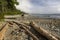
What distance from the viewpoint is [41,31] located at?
23.4 m

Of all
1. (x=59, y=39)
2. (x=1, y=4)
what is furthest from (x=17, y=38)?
(x=1, y=4)

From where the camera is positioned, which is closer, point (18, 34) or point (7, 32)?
point (18, 34)

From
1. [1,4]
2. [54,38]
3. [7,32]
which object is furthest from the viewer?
[1,4]

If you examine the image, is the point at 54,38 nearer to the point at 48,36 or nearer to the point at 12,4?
the point at 48,36

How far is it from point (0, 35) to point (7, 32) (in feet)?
9.99

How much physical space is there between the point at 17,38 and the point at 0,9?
4712cm

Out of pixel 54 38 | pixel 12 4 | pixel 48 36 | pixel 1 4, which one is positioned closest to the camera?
pixel 54 38

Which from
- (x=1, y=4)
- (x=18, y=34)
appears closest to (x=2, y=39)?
(x=18, y=34)

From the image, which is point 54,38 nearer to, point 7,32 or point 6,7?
point 7,32

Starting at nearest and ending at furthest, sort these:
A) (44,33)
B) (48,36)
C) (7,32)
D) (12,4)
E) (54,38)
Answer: (54,38) → (48,36) → (44,33) → (7,32) → (12,4)

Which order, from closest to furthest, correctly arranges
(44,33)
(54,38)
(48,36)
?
(54,38) < (48,36) < (44,33)

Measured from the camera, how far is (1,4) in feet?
221

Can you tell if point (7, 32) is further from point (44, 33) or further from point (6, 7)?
point (6, 7)

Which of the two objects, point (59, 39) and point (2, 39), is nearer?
point (59, 39)
